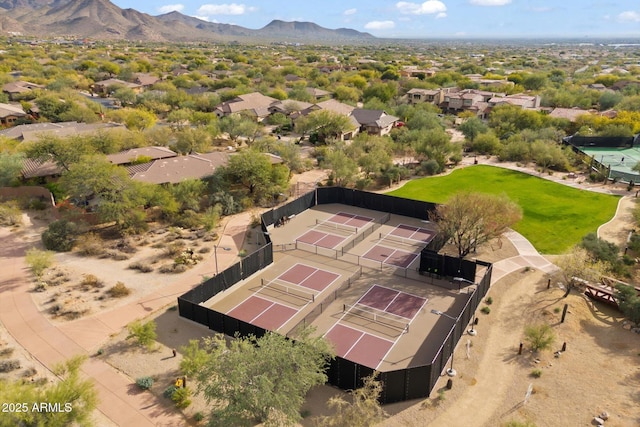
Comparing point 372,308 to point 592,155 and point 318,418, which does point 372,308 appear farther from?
point 592,155

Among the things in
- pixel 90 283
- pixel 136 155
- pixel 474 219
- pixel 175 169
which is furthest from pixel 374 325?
pixel 136 155

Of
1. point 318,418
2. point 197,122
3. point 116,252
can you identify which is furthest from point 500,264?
point 197,122

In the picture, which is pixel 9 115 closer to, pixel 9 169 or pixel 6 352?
pixel 9 169

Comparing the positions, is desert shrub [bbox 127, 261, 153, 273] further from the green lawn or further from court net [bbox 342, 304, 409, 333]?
the green lawn

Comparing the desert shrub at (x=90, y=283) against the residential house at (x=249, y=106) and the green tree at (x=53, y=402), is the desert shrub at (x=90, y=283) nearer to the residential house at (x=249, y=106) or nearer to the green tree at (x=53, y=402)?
the green tree at (x=53, y=402)

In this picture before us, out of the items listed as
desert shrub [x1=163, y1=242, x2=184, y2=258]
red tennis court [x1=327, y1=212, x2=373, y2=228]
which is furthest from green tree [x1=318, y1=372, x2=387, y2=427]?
red tennis court [x1=327, y1=212, x2=373, y2=228]

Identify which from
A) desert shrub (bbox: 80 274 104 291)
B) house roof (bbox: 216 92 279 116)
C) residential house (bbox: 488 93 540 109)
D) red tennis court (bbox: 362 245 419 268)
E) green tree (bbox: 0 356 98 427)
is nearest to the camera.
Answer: green tree (bbox: 0 356 98 427)

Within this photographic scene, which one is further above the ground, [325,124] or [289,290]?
[325,124]
